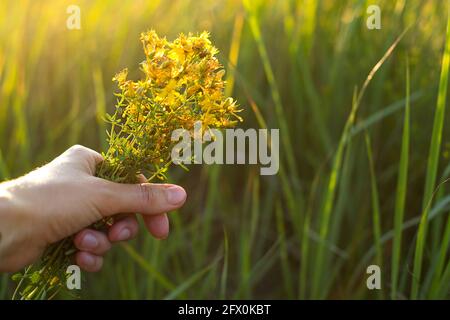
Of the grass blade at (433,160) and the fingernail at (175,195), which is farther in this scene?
the grass blade at (433,160)

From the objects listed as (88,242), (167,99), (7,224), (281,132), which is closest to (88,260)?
(88,242)

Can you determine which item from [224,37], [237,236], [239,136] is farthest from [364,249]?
[224,37]

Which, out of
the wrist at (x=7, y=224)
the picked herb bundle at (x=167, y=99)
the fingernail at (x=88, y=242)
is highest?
the picked herb bundle at (x=167, y=99)

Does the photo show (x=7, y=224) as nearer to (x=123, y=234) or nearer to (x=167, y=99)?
(x=123, y=234)

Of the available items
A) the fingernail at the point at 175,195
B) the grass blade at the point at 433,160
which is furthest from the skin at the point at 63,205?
the grass blade at the point at 433,160

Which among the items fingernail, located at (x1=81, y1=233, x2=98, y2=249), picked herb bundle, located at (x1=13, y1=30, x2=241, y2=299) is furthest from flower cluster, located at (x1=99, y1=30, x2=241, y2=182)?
fingernail, located at (x1=81, y1=233, x2=98, y2=249)

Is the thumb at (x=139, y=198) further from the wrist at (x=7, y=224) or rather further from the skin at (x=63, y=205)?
the wrist at (x=7, y=224)
